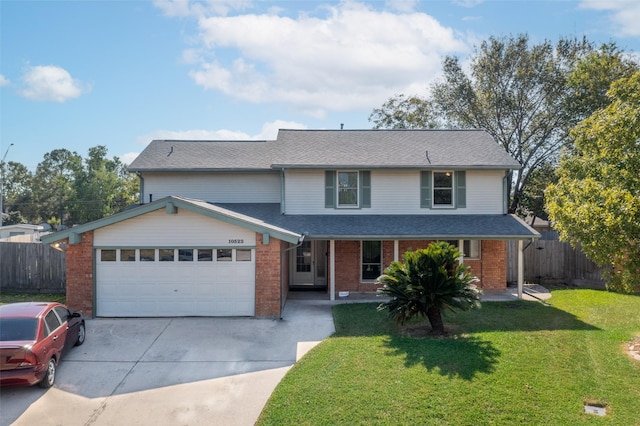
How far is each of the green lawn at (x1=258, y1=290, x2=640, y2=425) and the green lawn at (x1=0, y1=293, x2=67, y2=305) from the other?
34.5 feet

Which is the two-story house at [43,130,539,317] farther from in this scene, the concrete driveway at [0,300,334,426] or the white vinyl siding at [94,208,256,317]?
the concrete driveway at [0,300,334,426]

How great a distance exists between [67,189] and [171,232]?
50.5 metres

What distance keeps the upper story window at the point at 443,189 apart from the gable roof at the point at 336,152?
0.49 metres

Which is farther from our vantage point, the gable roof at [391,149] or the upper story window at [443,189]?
the upper story window at [443,189]

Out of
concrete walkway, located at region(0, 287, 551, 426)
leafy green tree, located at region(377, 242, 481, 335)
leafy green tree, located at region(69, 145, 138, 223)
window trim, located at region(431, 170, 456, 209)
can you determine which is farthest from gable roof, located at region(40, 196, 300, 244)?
leafy green tree, located at region(69, 145, 138, 223)

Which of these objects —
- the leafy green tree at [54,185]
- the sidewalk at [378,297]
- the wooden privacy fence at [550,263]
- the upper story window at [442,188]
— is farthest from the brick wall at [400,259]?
the leafy green tree at [54,185]

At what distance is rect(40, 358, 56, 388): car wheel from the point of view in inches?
288

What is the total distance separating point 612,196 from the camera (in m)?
7.80

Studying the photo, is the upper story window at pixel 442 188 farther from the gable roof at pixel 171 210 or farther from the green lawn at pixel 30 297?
the green lawn at pixel 30 297

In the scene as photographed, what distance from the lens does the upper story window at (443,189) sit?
1544cm

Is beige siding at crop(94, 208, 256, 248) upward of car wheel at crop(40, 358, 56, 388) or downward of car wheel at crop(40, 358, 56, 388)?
upward

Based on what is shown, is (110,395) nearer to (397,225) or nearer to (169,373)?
(169,373)

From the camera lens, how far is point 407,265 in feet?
32.9

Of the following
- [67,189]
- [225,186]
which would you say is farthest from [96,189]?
[225,186]
